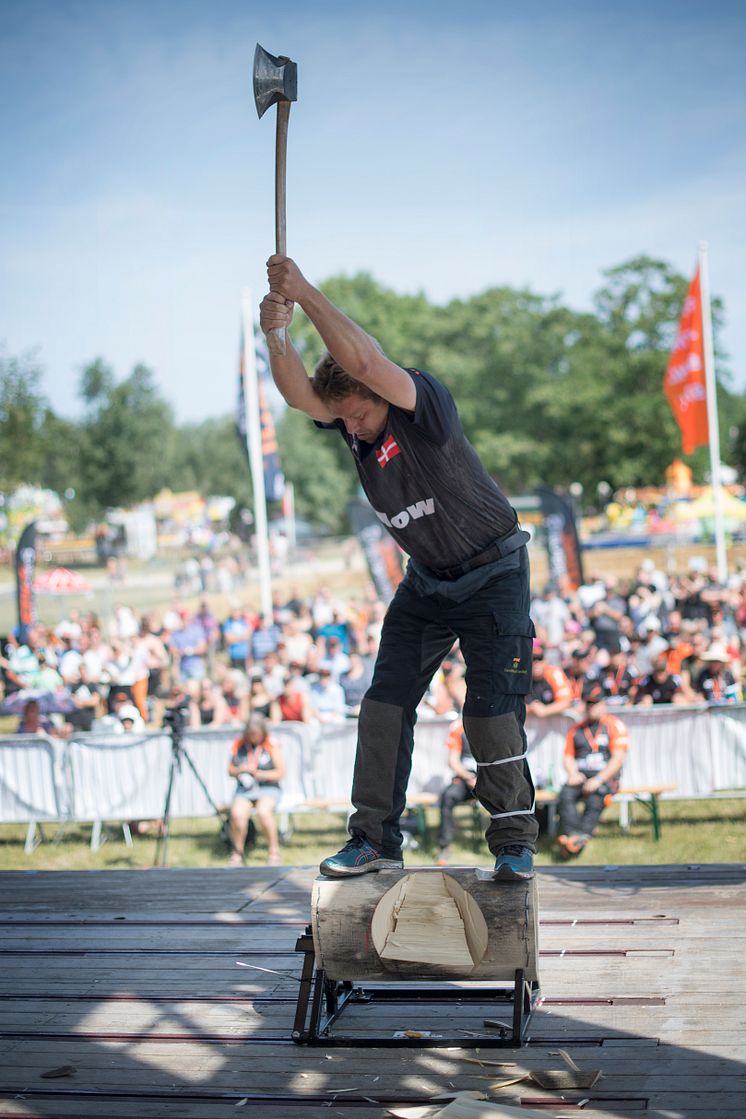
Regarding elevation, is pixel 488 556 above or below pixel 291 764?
above

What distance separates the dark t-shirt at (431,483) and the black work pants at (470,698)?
0.49 ft

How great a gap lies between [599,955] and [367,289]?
68.4m

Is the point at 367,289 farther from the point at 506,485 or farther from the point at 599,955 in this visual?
the point at 599,955

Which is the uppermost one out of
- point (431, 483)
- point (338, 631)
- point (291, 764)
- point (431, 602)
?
point (431, 483)

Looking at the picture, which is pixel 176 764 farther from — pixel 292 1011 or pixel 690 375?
pixel 690 375

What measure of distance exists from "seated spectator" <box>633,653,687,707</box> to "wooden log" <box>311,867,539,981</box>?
7.71 m

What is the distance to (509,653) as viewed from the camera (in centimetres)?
387

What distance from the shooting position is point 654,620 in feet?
55.1

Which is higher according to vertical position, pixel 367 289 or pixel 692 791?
pixel 367 289

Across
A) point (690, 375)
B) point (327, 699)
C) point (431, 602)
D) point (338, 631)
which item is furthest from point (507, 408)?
point (431, 602)

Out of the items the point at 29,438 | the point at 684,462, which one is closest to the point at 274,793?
the point at 29,438

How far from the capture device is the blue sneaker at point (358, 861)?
381 centimetres

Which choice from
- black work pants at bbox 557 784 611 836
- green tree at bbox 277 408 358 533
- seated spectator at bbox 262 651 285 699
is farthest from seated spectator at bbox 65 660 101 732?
green tree at bbox 277 408 358 533

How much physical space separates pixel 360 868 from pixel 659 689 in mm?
7818
